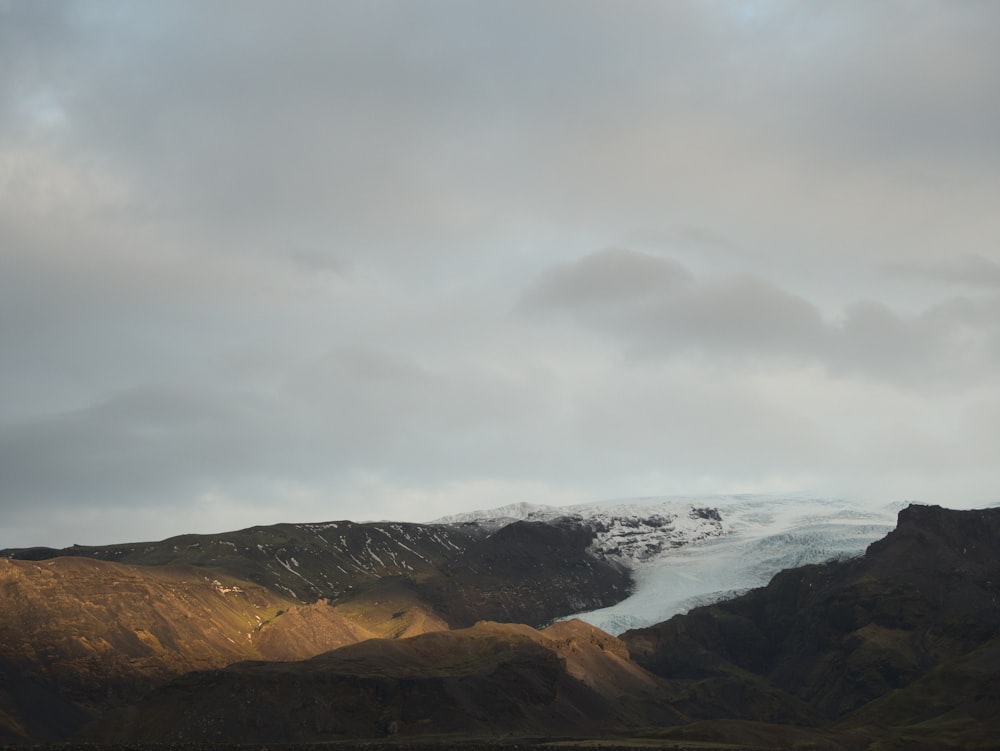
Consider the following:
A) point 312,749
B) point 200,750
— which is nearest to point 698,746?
point 312,749

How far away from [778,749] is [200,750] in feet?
331

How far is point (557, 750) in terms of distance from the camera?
189 meters

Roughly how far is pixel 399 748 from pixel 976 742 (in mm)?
102510

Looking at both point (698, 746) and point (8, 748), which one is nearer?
point (8, 748)

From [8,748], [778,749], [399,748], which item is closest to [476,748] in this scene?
[399,748]

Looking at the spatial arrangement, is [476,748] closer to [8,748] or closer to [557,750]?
[557,750]

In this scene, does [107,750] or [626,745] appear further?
[626,745]

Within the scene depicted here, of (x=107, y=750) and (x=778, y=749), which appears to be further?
(x=778, y=749)

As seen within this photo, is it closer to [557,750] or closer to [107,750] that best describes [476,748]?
[557,750]

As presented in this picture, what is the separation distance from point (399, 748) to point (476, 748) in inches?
536

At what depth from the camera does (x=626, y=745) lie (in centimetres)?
19825

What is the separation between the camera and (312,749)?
625ft

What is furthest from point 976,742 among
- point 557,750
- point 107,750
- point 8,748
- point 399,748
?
point 8,748

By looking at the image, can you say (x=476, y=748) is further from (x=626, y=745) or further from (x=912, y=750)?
(x=912, y=750)
